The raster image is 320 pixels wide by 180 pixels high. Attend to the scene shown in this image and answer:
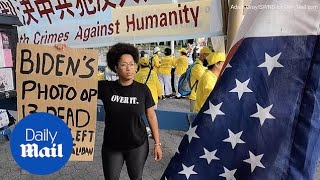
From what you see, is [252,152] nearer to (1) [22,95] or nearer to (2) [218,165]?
(2) [218,165]

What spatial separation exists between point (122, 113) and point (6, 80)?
35.7 inches

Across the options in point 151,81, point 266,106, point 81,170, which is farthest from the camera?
point 151,81

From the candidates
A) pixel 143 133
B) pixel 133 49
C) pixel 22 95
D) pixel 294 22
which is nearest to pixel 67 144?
pixel 22 95

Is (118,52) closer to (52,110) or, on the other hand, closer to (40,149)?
(52,110)

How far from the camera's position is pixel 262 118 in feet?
3.50

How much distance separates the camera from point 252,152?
3.58ft

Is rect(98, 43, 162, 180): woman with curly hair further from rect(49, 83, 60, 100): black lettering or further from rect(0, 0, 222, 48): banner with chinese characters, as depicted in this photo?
rect(49, 83, 60, 100): black lettering

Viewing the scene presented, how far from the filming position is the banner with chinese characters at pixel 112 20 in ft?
8.98

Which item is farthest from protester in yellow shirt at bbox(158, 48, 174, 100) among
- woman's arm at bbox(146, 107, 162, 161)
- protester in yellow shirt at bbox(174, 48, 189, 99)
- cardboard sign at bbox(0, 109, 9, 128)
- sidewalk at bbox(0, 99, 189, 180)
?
woman's arm at bbox(146, 107, 162, 161)

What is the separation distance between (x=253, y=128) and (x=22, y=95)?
1.90m

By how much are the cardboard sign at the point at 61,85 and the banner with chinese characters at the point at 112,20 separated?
1.41 feet

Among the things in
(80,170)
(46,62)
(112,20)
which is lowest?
(80,170)

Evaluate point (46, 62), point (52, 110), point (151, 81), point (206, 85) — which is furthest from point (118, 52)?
point (151, 81)

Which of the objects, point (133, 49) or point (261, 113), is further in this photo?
point (133, 49)
